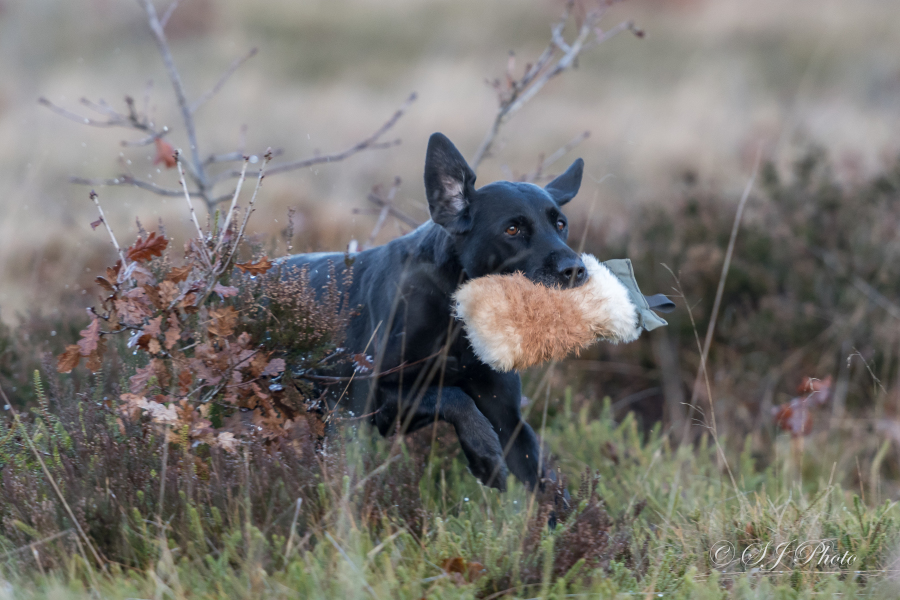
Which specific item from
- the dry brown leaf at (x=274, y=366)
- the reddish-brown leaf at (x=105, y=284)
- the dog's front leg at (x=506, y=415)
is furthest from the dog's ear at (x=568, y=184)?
the reddish-brown leaf at (x=105, y=284)

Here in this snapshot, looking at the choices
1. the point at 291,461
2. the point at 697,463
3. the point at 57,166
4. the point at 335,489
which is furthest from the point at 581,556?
the point at 57,166

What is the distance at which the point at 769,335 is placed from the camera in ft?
18.2

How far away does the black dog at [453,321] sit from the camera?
10.5 feet

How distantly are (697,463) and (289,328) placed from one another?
8.37 ft

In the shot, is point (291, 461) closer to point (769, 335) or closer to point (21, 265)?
point (769, 335)

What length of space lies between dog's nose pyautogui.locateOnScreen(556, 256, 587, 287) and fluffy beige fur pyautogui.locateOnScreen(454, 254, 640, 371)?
0.13 metres

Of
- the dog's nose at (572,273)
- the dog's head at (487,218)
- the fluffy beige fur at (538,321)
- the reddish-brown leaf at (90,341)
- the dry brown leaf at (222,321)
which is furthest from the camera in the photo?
the dog's head at (487,218)

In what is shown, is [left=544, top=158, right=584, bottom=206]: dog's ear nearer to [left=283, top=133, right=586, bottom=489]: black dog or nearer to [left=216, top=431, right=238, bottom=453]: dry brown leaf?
[left=283, top=133, right=586, bottom=489]: black dog

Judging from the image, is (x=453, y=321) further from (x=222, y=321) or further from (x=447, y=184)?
(x=222, y=321)

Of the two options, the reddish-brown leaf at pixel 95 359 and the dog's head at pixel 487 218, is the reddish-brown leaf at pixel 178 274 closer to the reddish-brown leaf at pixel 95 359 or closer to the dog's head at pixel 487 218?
the reddish-brown leaf at pixel 95 359

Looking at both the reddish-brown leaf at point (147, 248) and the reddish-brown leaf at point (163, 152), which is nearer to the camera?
the reddish-brown leaf at point (147, 248)

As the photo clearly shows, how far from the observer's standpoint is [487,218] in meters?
3.36

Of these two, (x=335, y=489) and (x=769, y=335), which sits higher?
(x=335, y=489)

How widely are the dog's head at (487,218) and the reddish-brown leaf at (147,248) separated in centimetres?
110
